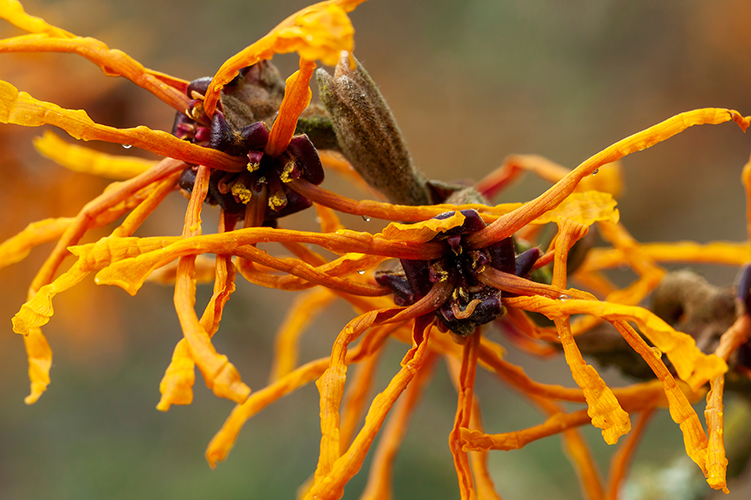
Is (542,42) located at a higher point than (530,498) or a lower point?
higher

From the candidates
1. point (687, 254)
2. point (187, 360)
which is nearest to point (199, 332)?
point (187, 360)

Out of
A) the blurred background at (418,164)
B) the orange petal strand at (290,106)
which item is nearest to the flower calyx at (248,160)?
the orange petal strand at (290,106)

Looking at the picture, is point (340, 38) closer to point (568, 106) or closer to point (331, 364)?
point (331, 364)

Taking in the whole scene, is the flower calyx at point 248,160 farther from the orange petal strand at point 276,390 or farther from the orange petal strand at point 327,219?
the orange petal strand at point 276,390

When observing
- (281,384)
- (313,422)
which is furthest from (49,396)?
(281,384)

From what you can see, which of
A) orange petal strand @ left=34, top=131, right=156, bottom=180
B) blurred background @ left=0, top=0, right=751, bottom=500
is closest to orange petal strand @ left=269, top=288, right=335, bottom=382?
orange petal strand @ left=34, top=131, right=156, bottom=180

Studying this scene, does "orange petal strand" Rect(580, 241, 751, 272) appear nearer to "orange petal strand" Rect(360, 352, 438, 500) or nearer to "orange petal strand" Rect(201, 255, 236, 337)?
"orange petal strand" Rect(360, 352, 438, 500)
